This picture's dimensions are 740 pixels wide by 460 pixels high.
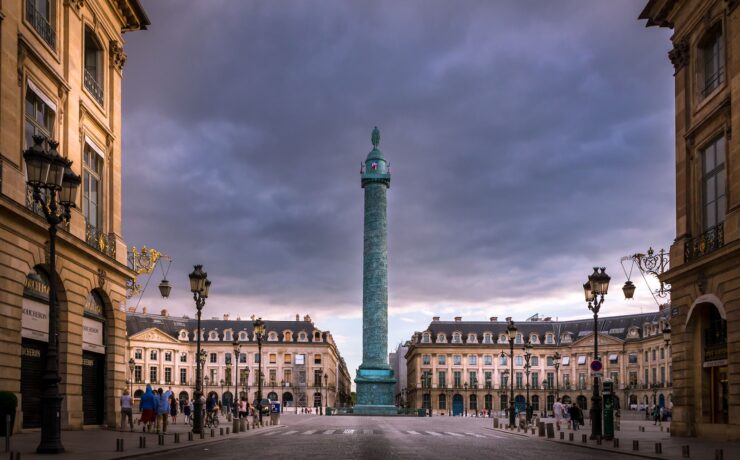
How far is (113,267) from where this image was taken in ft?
113

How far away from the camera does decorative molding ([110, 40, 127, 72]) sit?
36594 mm

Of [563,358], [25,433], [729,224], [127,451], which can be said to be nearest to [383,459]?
[127,451]

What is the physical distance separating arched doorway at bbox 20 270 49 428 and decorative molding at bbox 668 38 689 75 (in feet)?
80.2

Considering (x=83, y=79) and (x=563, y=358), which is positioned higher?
(x=83, y=79)

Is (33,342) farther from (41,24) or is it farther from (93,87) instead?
(93,87)

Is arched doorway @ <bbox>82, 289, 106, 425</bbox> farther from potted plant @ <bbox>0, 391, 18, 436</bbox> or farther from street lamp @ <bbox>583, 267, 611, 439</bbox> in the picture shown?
street lamp @ <bbox>583, 267, 611, 439</bbox>

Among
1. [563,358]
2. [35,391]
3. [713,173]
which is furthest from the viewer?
[563,358]

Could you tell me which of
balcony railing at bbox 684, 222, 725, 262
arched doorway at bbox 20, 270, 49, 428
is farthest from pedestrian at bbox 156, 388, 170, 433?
balcony railing at bbox 684, 222, 725, 262

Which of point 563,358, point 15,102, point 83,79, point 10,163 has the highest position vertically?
point 83,79

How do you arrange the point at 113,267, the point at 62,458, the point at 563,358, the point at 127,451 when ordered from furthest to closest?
1. the point at 563,358
2. the point at 113,267
3. the point at 127,451
4. the point at 62,458

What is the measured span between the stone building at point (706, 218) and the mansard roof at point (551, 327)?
110m

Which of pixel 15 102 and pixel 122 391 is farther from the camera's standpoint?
pixel 122 391

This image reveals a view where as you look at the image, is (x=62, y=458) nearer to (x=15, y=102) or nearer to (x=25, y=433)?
(x=25, y=433)

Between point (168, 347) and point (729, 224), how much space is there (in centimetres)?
13401
